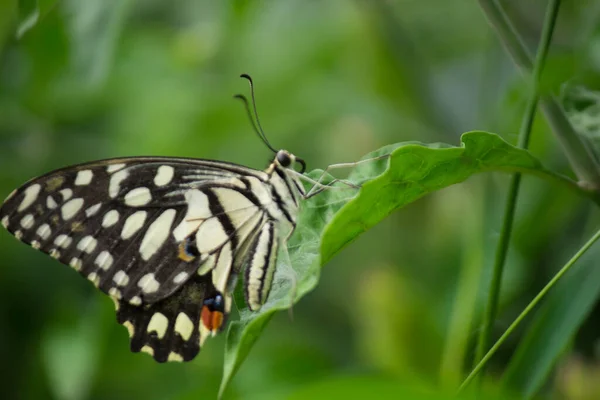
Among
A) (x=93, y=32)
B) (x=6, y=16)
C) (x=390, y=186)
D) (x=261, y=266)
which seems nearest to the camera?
(x=390, y=186)

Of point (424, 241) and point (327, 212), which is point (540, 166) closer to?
point (327, 212)

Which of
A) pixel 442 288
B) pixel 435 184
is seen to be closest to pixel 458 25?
pixel 442 288

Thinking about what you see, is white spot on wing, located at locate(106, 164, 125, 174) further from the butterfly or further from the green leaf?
the green leaf

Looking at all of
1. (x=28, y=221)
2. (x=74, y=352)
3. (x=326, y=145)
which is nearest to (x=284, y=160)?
(x=28, y=221)

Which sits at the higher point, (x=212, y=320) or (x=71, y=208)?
(x=71, y=208)

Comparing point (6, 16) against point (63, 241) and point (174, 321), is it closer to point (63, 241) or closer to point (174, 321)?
point (63, 241)
